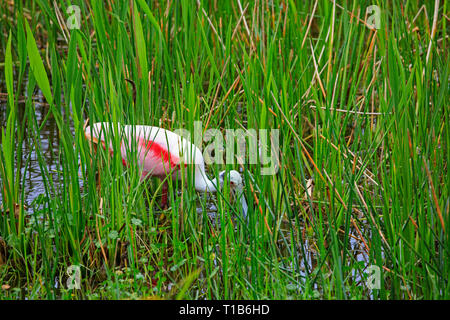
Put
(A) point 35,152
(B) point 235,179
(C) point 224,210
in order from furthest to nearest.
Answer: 1. (A) point 35,152
2. (B) point 235,179
3. (C) point 224,210

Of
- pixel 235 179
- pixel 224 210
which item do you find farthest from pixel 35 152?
pixel 224 210

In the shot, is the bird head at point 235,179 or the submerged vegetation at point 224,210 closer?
the submerged vegetation at point 224,210

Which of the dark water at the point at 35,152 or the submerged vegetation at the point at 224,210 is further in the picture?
the dark water at the point at 35,152

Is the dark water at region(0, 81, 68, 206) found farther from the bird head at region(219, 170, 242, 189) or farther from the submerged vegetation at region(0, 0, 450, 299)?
the bird head at region(219, 170, 242, 189)

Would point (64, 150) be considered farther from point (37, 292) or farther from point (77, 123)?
point (37, 292)

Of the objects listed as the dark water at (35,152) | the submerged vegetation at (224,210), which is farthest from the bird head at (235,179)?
the dark water at (35,152)

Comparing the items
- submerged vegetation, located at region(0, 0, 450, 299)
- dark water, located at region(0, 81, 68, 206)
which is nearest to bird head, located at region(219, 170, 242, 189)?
submerged vegetation, located at region(0, 0, 450, 299)

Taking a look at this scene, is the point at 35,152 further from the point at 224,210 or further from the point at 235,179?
the point at 224,210

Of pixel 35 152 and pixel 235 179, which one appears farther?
pixel 35 152

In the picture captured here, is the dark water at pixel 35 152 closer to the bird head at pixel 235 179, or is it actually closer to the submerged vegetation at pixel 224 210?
the submerged vegetation at pixel 224 210

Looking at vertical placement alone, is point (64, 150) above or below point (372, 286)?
above

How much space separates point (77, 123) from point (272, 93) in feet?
1.78

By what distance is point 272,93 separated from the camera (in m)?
1.84
